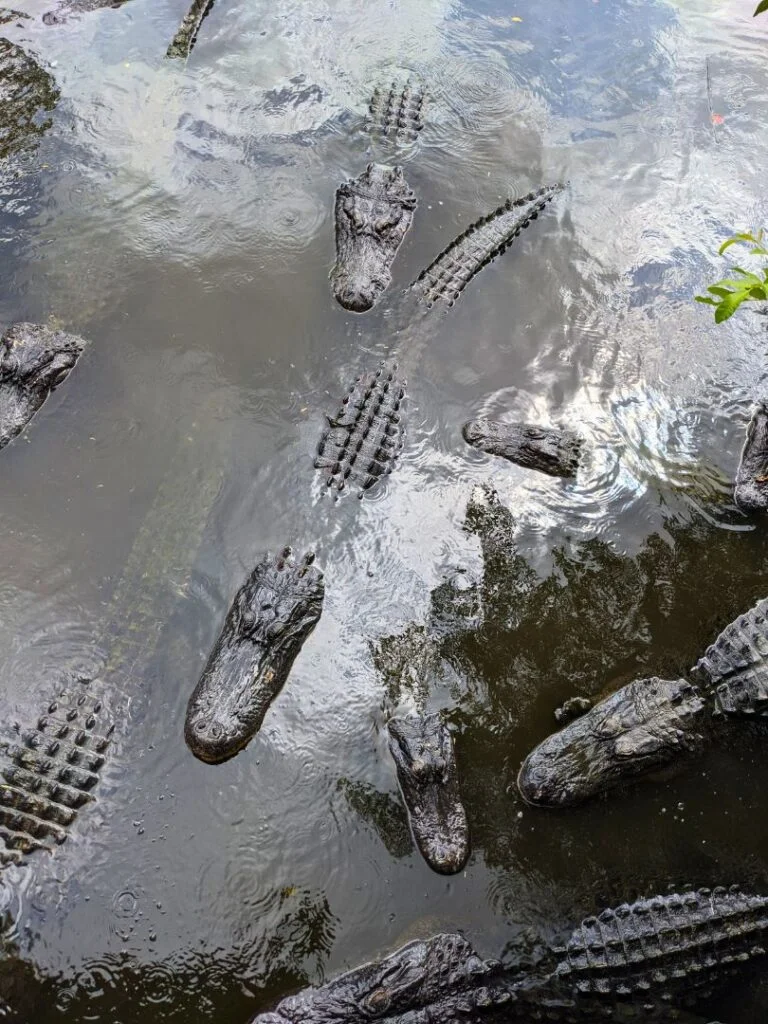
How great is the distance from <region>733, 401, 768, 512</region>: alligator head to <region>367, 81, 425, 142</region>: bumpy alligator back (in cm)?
393

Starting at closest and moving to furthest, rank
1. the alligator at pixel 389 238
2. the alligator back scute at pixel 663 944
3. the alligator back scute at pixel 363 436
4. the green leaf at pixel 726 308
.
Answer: the green leaf at pixel 726 308, the alligator back scute at pixel 663 944, the alligator back scute at pixel 363 436, the alligator at pixel 389 238

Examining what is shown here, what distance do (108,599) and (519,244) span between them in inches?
168

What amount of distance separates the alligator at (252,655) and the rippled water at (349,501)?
0.37ft

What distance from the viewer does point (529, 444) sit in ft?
16.2

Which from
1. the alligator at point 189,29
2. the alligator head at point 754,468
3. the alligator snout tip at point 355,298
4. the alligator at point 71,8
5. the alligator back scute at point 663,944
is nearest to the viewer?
the alligator back scute at point 663,944

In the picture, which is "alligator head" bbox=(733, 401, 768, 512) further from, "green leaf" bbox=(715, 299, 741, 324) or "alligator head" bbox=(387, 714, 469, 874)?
"alligator head" bbox=(387, 714, 469, 874)

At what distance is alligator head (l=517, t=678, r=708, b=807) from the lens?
384 cm

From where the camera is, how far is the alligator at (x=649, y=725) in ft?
12.6

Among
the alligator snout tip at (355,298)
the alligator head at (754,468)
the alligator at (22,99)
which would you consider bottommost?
the alligator head at (754,468)

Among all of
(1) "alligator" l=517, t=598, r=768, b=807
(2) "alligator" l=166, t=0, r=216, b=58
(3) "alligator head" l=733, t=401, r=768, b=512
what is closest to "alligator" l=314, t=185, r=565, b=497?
(3) "alligator head" l=733, t=401, r=768, b=512

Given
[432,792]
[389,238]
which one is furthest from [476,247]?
[432,792]

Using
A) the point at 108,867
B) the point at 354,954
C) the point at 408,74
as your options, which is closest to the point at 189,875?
the point at 108,867

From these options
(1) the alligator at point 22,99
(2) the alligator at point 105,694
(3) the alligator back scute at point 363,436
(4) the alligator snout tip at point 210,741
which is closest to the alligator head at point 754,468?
(3) the alligator back scute at point 363,436

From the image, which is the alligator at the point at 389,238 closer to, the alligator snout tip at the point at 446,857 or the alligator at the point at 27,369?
the alligator at the point at 27,369
